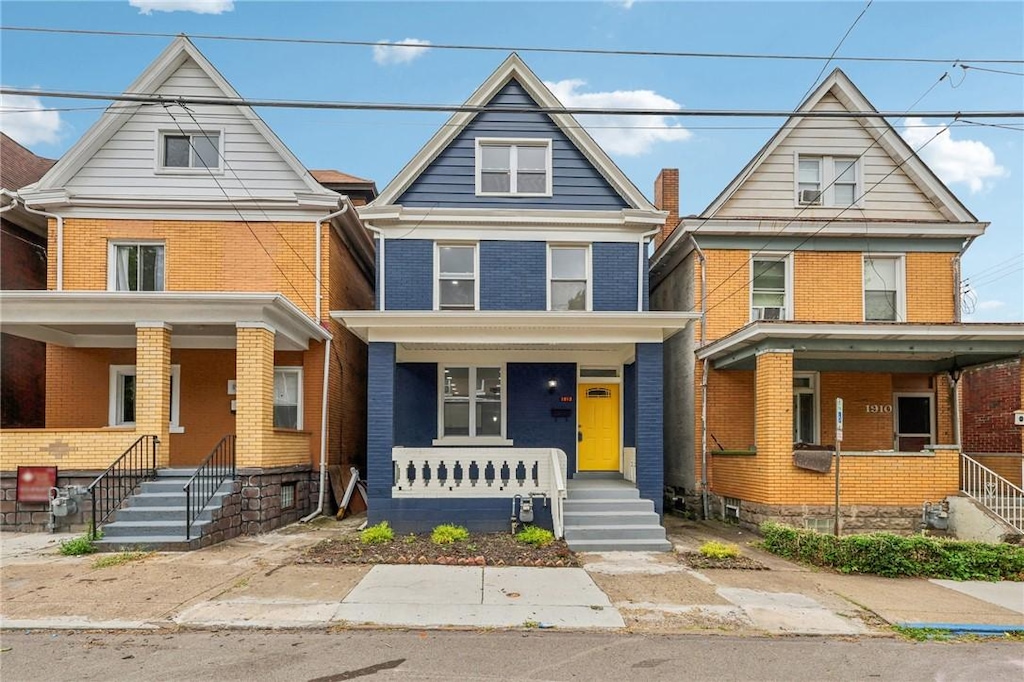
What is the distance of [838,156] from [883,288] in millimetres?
3237

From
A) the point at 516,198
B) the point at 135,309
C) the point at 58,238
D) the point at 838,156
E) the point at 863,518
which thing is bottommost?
the point at 863,518

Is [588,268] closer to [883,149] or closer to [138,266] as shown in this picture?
[883,149]

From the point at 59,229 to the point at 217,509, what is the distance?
26.3 ft

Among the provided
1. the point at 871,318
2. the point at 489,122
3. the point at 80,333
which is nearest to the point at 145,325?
the point at 80,333

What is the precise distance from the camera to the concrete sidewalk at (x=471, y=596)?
677 centimetres

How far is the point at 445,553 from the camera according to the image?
31.8 ft

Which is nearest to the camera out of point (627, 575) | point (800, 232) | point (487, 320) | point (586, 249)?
point (627, 575)

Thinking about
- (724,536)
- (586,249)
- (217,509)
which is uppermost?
(586,249)

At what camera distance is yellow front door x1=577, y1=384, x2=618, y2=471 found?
46.6 ft

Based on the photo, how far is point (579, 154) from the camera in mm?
13688

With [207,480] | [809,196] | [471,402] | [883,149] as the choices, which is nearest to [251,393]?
[207,480]

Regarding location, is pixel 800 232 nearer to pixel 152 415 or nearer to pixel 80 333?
pixel 152 415

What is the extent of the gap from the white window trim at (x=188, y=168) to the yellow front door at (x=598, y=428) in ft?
30.7

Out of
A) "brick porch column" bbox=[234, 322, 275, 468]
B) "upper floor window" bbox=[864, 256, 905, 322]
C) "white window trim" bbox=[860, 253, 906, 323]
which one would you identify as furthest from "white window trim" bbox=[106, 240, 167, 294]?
"upper floor window" bbox=[864, 256, 905, 322]
